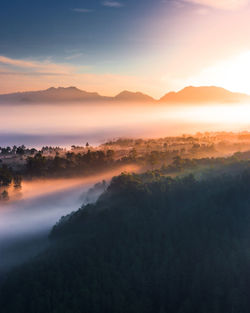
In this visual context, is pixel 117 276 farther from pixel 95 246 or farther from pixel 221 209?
pixel 221 209

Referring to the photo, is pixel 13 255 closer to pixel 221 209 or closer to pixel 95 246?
pixel 95 246

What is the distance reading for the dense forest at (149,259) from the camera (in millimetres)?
37250

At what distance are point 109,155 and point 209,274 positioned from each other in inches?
3064

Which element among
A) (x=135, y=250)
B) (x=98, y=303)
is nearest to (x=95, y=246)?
(x=135, y=250)

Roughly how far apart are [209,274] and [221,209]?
1027 centimetres

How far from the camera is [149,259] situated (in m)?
42.8

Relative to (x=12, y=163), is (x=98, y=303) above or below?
below

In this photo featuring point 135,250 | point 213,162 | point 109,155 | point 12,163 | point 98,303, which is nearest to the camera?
point 98,303

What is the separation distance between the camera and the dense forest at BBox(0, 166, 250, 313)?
37.2m

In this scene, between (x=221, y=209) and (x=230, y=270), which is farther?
(x=221, y=209)

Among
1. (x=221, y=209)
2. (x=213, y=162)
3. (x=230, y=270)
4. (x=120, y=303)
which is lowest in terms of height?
(x=120, y=303)

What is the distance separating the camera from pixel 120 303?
123 feet

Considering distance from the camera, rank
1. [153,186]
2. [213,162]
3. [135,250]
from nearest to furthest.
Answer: [135,250]
[153,186]
[213,162]

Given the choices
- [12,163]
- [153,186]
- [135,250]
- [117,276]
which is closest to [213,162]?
[153,186]
